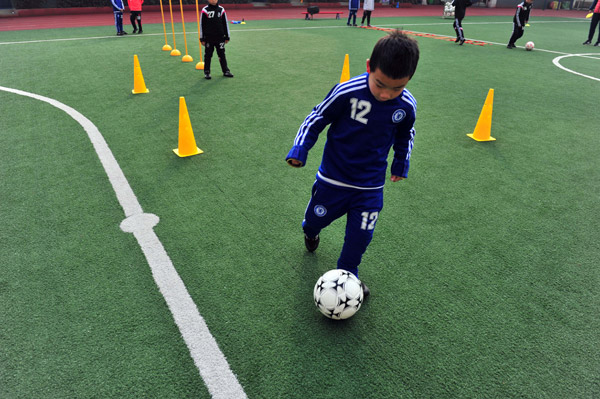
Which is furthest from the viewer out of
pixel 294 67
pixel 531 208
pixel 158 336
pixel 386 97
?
pixel 294 67

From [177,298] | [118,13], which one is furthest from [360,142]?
[118,13]

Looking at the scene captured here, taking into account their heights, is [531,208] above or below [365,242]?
below

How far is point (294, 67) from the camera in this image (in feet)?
35.1

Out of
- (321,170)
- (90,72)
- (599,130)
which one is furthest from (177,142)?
(599,130)

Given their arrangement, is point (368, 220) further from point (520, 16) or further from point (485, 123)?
point (520, 16)

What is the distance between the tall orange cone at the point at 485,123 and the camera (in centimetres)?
604

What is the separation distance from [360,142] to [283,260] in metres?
1.31

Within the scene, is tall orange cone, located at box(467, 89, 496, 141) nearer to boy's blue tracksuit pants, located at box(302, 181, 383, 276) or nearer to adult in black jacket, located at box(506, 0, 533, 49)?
boy's blue tracksuit pants, located at box(302, 181, 383, 276)

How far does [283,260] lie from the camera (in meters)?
3.43

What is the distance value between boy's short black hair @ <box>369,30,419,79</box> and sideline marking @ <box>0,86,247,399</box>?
1.98 m

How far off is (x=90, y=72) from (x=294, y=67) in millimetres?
5016

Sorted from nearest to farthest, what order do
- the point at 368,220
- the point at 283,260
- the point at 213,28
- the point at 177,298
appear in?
the point at 368,220 → the point at 177,298 → the point at 283,260 → the point at 213,28

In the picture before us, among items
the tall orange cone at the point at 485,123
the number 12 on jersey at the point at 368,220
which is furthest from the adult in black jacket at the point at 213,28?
the number 12 on jersey at the point at 368,220

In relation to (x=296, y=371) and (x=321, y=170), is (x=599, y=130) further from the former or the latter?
(x=296, y=371)
